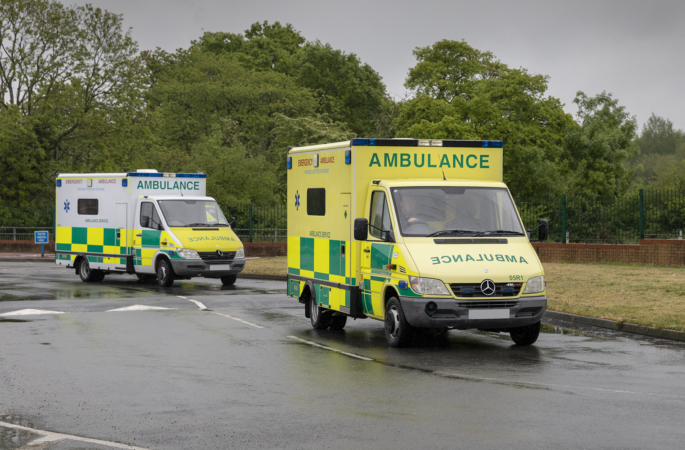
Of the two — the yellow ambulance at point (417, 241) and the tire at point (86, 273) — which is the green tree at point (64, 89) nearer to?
the tire at point (86, 273)

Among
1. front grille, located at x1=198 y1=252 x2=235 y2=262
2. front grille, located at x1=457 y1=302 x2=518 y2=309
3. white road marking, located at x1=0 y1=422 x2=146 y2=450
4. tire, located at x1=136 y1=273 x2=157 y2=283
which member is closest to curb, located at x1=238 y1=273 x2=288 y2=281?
tire, located at x1=136 y1=273 x2=157 y2=283

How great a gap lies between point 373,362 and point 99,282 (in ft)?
50.3

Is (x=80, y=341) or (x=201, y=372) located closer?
(x=201, y=372)

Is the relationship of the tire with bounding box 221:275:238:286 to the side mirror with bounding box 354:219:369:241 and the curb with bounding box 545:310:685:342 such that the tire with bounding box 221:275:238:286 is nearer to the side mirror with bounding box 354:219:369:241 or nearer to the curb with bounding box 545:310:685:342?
the curb with bounding box 545:310:685:342

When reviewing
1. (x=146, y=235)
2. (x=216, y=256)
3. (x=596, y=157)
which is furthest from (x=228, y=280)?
(x=596, y=157)

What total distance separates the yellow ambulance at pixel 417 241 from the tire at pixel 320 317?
0.05ft

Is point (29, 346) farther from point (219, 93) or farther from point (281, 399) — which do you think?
point (219, 93)

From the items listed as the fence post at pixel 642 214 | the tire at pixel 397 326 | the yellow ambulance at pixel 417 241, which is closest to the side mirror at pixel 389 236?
the yellow ambulance at pixel 417 241

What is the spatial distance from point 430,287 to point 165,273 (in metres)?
12.2

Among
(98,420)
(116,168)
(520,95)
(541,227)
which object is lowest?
(98,420)

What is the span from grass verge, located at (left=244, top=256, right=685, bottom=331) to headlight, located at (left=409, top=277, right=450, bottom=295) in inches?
154

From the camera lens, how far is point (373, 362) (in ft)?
35.3

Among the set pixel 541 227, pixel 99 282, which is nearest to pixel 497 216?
pixel 541 227

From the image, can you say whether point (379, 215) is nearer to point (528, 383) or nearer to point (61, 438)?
point (528, 383)
